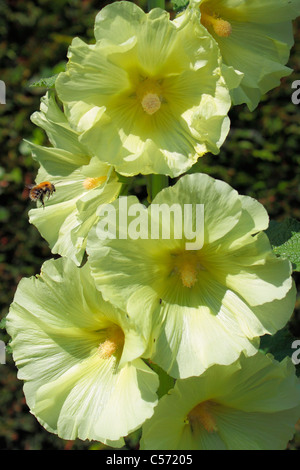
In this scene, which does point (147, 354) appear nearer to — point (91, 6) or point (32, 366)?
point (32, 366)

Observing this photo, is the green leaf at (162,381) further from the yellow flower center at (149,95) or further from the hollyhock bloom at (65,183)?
the yellow flower center at (149,95)

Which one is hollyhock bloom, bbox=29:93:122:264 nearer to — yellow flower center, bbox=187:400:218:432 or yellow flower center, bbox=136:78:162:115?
yellow flower center, bbox=136:78:162:115

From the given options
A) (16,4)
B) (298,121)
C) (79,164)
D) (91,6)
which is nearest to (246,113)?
(298,121)

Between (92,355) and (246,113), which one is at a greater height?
(92,355)

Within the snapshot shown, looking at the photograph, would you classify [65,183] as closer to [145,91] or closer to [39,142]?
[145,91]

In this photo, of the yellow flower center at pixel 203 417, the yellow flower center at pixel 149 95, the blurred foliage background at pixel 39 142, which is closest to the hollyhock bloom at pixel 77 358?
the yellow flower center at pixel 203 417

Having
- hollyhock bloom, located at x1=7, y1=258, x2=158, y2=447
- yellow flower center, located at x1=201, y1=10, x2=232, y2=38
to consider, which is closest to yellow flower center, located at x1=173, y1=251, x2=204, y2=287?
hollyhock bloom, located at x1=7, y1=258, x2=158, y2=447
